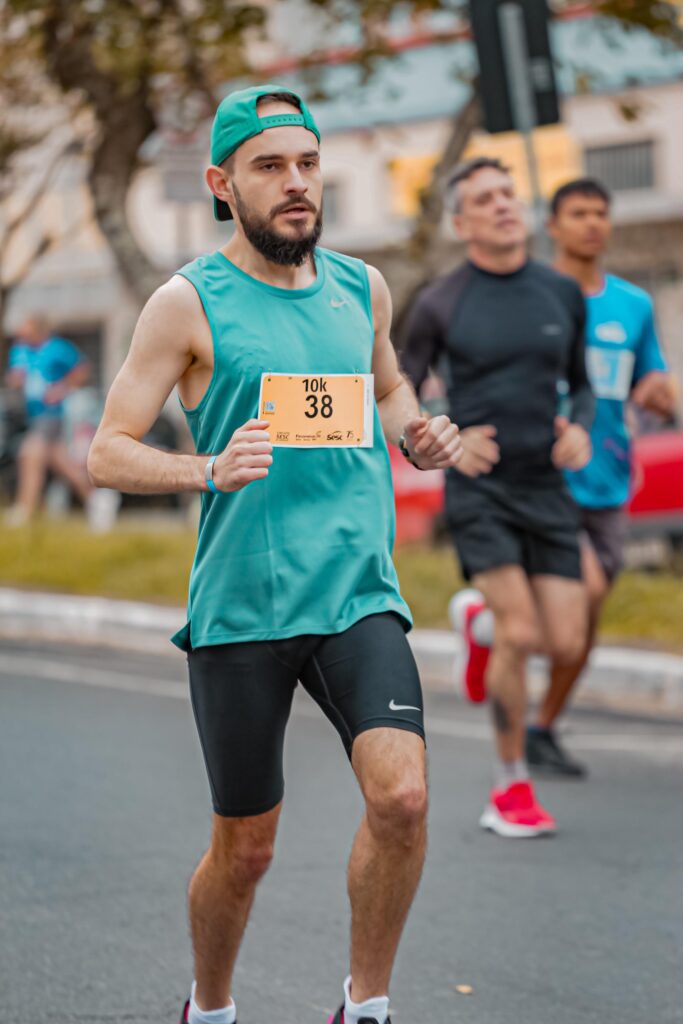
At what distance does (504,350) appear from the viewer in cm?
620

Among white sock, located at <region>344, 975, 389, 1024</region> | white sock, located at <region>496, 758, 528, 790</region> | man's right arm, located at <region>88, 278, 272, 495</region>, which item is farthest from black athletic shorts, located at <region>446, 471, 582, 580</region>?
white sock, located at <region>344, 975, 389, 1024</region>

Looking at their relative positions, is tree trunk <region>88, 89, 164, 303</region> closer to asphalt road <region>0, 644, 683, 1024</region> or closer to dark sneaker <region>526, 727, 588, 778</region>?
asphalt road <region>0, 644, 683, 1024</region>

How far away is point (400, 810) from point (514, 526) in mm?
2844

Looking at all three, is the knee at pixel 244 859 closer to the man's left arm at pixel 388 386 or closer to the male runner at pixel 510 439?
the man's left arm at pixel 388 386

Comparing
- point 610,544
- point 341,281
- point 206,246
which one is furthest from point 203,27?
point 206,246

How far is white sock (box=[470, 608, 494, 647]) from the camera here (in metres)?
7.29

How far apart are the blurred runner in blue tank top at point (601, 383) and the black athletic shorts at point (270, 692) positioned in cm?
348

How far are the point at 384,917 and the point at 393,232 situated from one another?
88.0ft

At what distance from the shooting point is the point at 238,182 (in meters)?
3.77

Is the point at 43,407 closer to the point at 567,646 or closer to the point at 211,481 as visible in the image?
the point at 567,646

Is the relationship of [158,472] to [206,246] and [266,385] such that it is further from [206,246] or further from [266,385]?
[206,246]

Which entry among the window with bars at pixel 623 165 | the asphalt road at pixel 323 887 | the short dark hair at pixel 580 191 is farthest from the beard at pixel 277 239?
the window with bars at pixel 623 165

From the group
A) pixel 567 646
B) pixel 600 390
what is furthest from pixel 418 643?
pixel 567 646

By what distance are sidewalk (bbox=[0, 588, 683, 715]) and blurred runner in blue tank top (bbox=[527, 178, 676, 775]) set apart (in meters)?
1.72
